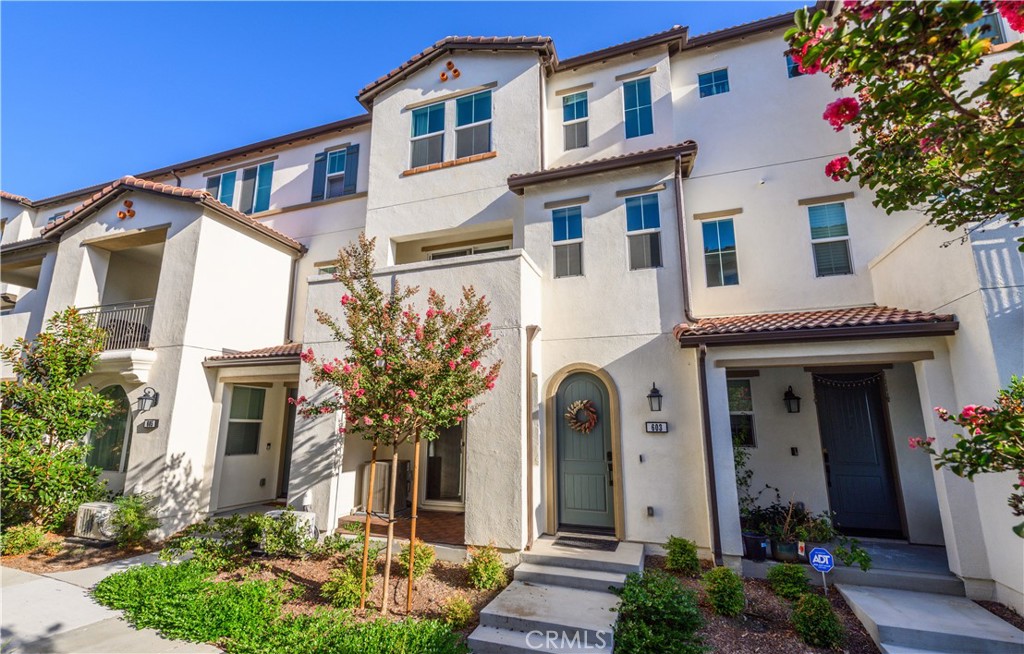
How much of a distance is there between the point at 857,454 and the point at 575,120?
960 cm

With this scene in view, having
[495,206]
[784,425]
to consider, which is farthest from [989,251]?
[495,206]

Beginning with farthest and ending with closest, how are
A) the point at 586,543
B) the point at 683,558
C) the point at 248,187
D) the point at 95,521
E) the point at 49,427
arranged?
the point at 248,187 → the point at 95,521 → the point at 49,427 → the point at 586,543 → the point at 683,558

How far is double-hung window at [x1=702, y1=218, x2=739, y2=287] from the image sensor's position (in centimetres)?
954

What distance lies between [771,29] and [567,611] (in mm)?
12662

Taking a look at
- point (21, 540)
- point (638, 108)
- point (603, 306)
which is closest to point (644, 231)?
point (603, 306)

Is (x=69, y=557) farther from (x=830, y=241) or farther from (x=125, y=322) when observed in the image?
→ (x=830, y=241)

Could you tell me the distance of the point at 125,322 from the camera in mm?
11531

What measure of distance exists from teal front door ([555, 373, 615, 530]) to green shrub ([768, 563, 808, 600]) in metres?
2.63

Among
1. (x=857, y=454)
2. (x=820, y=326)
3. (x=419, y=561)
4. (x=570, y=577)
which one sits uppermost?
(x=820, y=326)

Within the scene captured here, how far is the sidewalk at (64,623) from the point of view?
525 centimetres

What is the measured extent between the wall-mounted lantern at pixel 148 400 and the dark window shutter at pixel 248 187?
22.1 feet

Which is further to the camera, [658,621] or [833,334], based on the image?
[833,334]

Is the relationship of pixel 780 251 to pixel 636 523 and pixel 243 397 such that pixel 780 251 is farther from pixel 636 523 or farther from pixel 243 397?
pixel 243 397

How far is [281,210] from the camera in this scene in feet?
45.3
